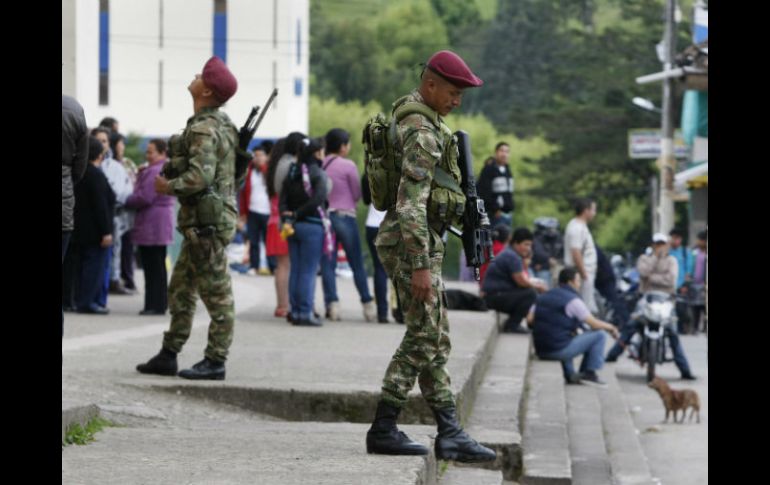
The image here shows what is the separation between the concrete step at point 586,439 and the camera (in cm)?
892

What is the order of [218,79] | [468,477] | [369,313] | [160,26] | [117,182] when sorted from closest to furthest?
[468,477] → [218,79] → [369,313] → [117,182] → [160,26]

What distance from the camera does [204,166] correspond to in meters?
8.28

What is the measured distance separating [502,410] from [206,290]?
1793 mm

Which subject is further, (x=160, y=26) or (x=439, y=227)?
(x=160, y=26)

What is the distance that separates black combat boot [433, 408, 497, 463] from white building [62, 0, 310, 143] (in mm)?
57219

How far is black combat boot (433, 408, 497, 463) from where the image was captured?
21.0 ft

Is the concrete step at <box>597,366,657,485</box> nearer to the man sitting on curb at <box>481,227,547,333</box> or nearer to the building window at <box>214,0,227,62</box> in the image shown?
the man sitting on curb at <box>481,227,547,333</box>

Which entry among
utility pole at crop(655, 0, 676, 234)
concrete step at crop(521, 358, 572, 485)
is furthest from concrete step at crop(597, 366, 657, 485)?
utility pole at crop(655, 0, 676, 234)

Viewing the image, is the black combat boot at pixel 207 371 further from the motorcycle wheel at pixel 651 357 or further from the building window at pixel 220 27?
the building window at pixel 220 27

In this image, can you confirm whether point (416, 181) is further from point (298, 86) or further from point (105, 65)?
point (298, 86)

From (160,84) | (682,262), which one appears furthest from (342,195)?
(160,84)

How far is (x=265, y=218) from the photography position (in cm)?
1764

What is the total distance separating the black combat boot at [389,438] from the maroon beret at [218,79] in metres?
2.58
